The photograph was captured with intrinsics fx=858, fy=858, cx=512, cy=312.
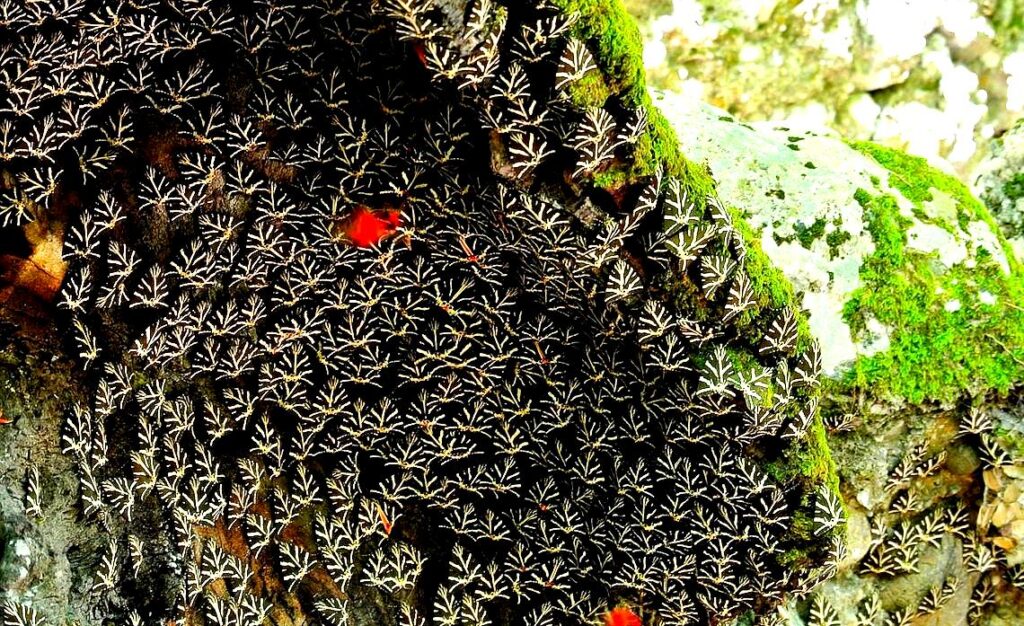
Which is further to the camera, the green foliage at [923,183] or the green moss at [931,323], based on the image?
the green foliage at [923,183]

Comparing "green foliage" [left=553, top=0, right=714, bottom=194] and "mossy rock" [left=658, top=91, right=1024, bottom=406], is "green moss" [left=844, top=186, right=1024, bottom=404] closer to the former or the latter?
"mossy rock" [left=658, top=91, right=1024, bottom=406]

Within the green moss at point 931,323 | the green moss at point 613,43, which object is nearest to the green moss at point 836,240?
the green moss at point 931,323

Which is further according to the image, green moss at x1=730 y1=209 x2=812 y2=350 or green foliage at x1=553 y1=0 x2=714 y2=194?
green moss at x1=730 y1=209 x2=812 y2=350

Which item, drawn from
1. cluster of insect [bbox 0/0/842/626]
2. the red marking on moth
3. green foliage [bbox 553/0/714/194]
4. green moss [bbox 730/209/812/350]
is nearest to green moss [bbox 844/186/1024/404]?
green moss [bbox 730/209/812/350]

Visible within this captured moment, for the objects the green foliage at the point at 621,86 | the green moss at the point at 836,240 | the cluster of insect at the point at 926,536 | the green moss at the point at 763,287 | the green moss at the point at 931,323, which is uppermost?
the green foliage at the point at 621,86

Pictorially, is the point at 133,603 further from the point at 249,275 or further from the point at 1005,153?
the point at 1005,153

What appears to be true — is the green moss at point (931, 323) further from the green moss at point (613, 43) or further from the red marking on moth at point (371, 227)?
the red marking on moth at point (371, 227)
